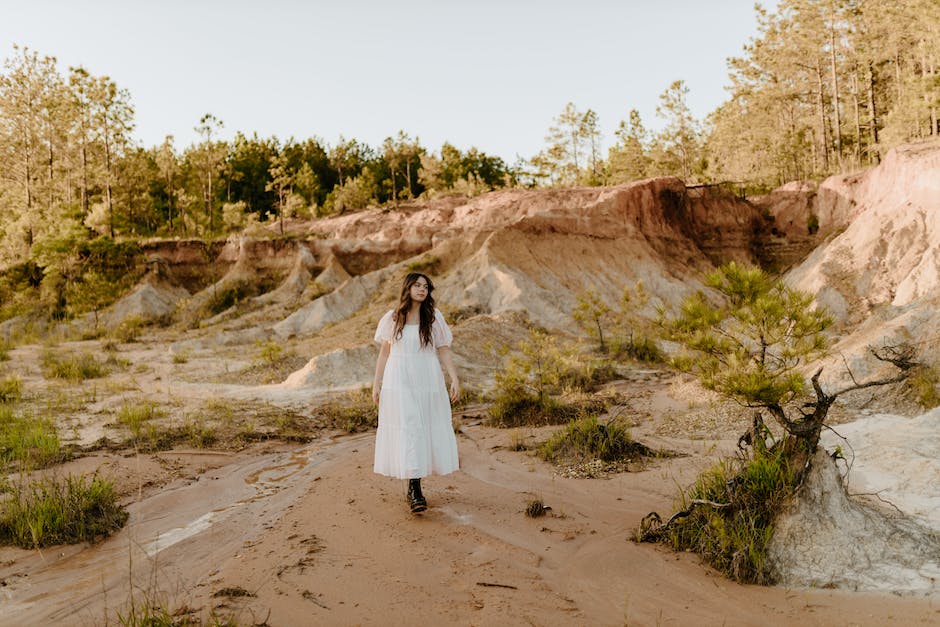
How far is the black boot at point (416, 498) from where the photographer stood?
4719 mm

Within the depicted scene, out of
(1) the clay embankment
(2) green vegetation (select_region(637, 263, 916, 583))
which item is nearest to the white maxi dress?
(2) green vegetation (select_region(637, 263, 916, 583))

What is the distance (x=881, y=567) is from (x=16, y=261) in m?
35.2

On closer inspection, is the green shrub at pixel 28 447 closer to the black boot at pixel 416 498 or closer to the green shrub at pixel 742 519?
the black boot at pixel 416 498

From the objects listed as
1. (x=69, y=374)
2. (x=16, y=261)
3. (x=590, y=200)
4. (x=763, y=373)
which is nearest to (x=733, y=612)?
(x=763, y=373)

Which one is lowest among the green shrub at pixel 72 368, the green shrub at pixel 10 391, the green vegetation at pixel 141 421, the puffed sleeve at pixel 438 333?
the green vegetation at pixel 141 421

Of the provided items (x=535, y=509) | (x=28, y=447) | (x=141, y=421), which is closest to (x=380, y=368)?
(x=535, y=509)

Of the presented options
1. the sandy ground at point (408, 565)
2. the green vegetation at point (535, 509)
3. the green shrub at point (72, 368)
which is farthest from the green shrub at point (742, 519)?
the green shrub at point (72, 368)

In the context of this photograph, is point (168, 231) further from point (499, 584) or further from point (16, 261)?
point (499, 584)

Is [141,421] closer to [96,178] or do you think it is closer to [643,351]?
[643,351]

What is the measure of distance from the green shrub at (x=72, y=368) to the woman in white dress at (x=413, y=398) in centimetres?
1194

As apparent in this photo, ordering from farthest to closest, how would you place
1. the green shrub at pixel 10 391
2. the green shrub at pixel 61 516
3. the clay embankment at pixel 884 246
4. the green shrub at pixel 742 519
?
the clay embankment at pixel 884 246 → the green shrub at pixel 10 391 → the green shrub at pixel 61 516 → the green shrub at pixel 742 519

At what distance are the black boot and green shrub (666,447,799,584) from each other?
1.85m

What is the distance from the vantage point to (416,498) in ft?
15.6

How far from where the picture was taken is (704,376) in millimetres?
4449
